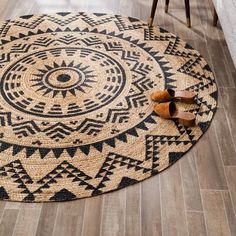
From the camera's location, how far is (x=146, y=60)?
98.4 inches

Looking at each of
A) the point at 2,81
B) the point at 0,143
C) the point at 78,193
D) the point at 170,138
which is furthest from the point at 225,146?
the point at 2,81

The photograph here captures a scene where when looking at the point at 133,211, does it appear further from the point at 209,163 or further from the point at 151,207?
the point at 209,163

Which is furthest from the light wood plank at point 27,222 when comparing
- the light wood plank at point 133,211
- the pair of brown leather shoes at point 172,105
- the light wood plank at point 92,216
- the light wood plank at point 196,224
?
the pair of brown leather shoes at point 172,105

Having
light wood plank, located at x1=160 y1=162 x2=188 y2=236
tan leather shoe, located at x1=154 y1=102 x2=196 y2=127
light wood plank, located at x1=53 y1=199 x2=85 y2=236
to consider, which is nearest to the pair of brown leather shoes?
tan leather shoe, located at x1=154 y1=102 x2=196 y2=127

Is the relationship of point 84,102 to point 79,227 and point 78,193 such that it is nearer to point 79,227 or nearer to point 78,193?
point 78,193

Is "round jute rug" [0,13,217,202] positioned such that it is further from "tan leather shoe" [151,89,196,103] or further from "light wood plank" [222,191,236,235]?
"light wood plank" [222,191,236,235]

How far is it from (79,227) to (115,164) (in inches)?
14.8

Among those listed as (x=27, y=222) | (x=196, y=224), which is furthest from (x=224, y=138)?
(x=27, y=222)

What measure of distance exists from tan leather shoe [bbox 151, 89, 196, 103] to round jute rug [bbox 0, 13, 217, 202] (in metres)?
0.04

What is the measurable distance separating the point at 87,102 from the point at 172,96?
506mm

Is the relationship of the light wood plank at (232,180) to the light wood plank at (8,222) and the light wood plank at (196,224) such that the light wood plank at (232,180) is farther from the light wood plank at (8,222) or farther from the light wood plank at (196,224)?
the light wood plank at (8,222)

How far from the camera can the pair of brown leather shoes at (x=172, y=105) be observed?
1.98 metres

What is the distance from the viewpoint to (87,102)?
215cm

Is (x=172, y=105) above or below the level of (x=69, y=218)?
above
